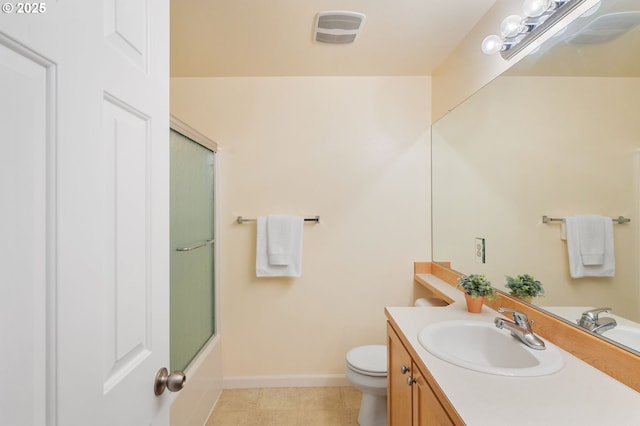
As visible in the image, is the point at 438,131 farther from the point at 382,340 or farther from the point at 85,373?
the point at 85,373

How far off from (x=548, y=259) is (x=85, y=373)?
58.5 inches

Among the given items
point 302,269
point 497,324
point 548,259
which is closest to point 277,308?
point 302,269

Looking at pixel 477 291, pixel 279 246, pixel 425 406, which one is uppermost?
pixel 279 246

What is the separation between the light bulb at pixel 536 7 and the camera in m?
1.08

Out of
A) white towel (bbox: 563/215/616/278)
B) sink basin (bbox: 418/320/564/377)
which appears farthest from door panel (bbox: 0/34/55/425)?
white towel (bbox: 563/215/616/278)

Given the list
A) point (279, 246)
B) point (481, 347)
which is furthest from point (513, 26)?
point (279, 246)

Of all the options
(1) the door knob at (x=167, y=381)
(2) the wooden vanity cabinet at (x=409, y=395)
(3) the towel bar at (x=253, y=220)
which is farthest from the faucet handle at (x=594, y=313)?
(3) the towel bar at (x=253, y=220)

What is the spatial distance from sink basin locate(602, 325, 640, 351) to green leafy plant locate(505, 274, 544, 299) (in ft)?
1.00

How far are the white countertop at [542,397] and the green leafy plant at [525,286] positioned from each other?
0.30m

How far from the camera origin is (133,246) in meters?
0.63

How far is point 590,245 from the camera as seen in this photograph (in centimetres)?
101

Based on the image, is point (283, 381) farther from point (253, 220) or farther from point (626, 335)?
point (626, 335)

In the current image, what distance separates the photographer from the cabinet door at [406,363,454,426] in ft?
2.75

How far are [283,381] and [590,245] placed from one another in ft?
6.73
